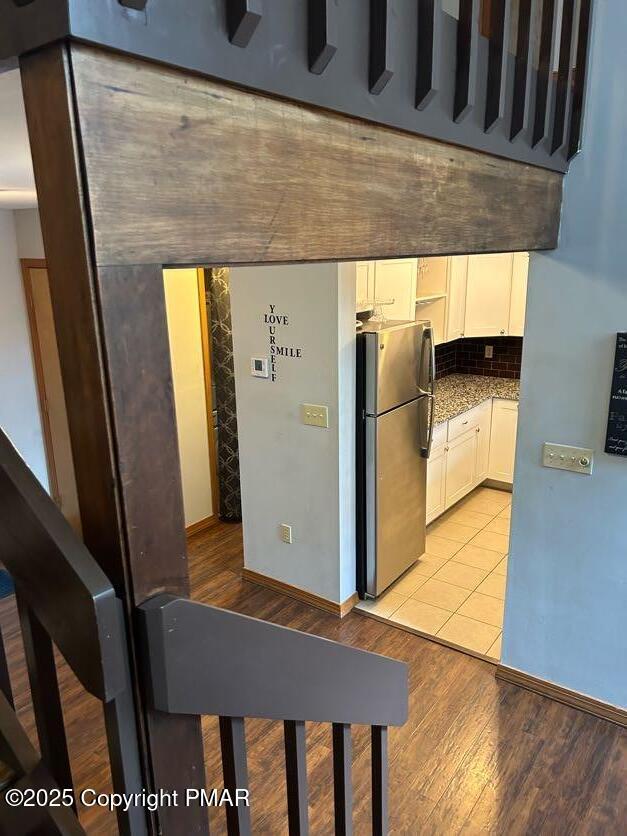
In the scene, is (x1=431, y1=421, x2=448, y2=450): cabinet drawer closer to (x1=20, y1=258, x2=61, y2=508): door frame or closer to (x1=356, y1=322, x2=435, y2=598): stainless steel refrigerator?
(x1=356, y1=322, x2=435, y2=598): stainless steel refrigerator

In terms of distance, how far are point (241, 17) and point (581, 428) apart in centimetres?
229

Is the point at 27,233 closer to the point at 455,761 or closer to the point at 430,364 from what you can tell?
the point at 430,364

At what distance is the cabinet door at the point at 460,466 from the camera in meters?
4.77

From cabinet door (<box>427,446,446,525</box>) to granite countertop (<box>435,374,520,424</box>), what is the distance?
0.98 ft

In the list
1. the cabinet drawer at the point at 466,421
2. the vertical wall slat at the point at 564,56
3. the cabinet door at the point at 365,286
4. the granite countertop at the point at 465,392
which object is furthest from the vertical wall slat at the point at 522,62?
the cabinet drawer at the point at 466,421

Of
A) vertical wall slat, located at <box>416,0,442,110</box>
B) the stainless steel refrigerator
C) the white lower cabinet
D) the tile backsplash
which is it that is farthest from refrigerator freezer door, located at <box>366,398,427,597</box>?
vertical wall slat, located at <box>416,0,442,110</box>

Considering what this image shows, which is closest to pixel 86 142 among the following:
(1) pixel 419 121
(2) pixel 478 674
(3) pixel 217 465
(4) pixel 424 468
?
(1) pixel 419 121

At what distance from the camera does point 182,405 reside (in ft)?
14.9

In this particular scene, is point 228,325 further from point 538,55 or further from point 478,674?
point 538,55

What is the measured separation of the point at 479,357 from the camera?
5848 mm

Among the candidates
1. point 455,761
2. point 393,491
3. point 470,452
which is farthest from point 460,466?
point 455,761

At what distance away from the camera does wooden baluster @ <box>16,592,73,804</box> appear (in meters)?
0.83

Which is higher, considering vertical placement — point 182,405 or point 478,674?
point 182,405

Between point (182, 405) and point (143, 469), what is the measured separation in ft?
12.7
